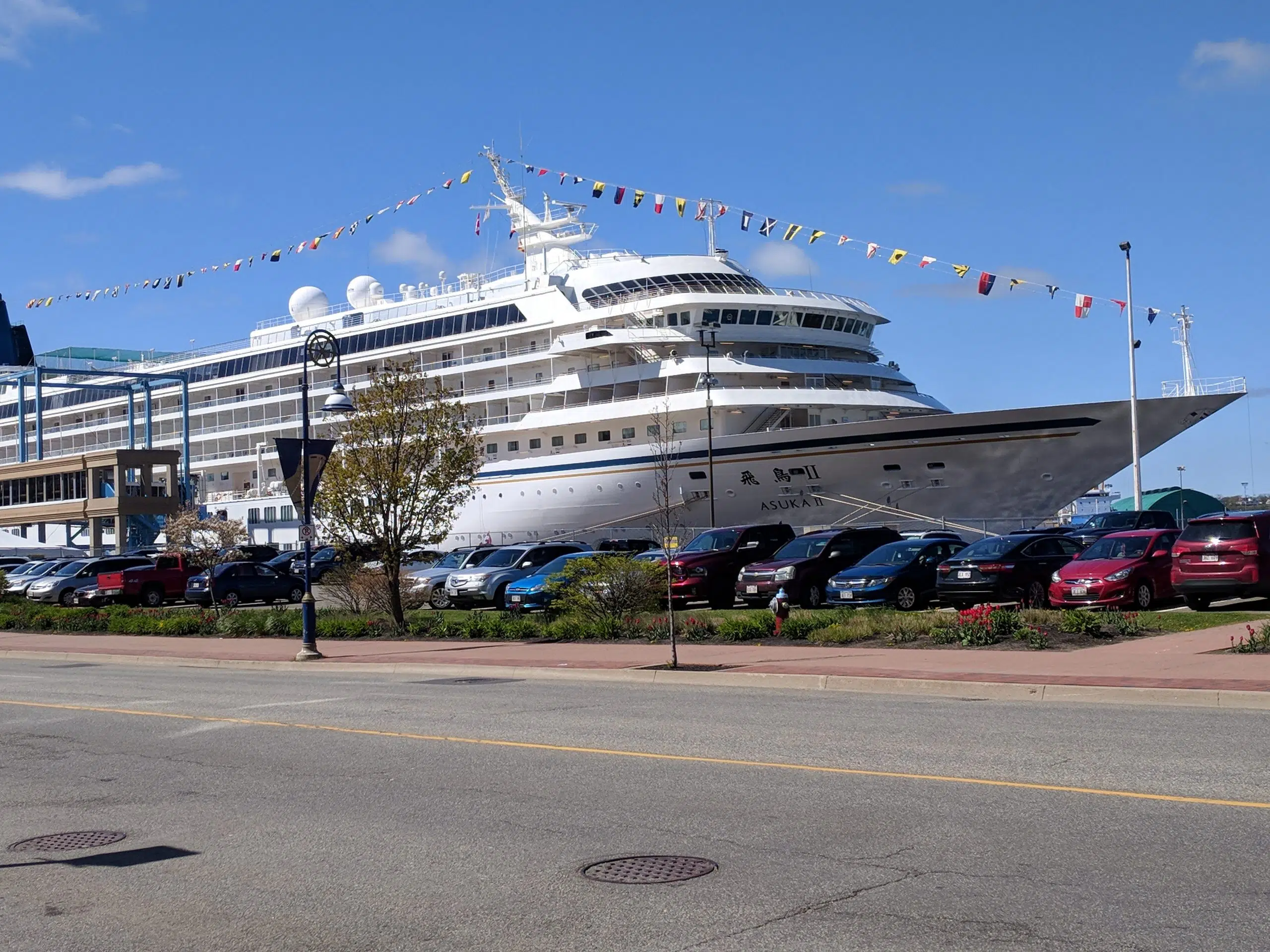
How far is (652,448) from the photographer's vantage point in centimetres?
4434

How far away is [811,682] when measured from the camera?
570 inches

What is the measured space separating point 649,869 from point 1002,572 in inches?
650

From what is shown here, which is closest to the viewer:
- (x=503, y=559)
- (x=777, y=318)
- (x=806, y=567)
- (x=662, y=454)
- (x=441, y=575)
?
(x=806, y=567)

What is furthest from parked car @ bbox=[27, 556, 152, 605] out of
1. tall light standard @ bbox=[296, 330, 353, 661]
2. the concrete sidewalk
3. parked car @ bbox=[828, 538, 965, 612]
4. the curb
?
parked car @ bbox=[828, 538, 965, 612]

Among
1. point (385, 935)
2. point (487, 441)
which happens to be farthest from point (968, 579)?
point (487, 441)

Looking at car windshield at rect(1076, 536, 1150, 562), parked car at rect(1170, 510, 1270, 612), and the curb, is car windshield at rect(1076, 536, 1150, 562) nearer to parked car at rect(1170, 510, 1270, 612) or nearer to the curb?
parked car at rect(1170, 510, 1270, 612)

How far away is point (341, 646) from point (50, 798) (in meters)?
14.1

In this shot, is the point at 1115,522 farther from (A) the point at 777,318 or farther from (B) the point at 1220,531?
(B) the point at 1220,531

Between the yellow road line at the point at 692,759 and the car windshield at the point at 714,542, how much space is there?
15356 mm

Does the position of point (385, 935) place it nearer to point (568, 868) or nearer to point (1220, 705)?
point (568, 868)

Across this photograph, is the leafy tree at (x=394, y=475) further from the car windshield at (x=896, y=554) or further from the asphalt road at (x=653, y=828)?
the asphalt road at (x=653, y=828)

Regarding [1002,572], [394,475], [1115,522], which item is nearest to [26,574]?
[394,475]

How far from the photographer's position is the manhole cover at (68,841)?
7.16 m

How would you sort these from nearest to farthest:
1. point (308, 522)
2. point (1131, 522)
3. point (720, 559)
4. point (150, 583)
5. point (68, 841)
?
point (68, 841), point (308, 522), point (720, 559), point (1131, 522), point (150, 583)
